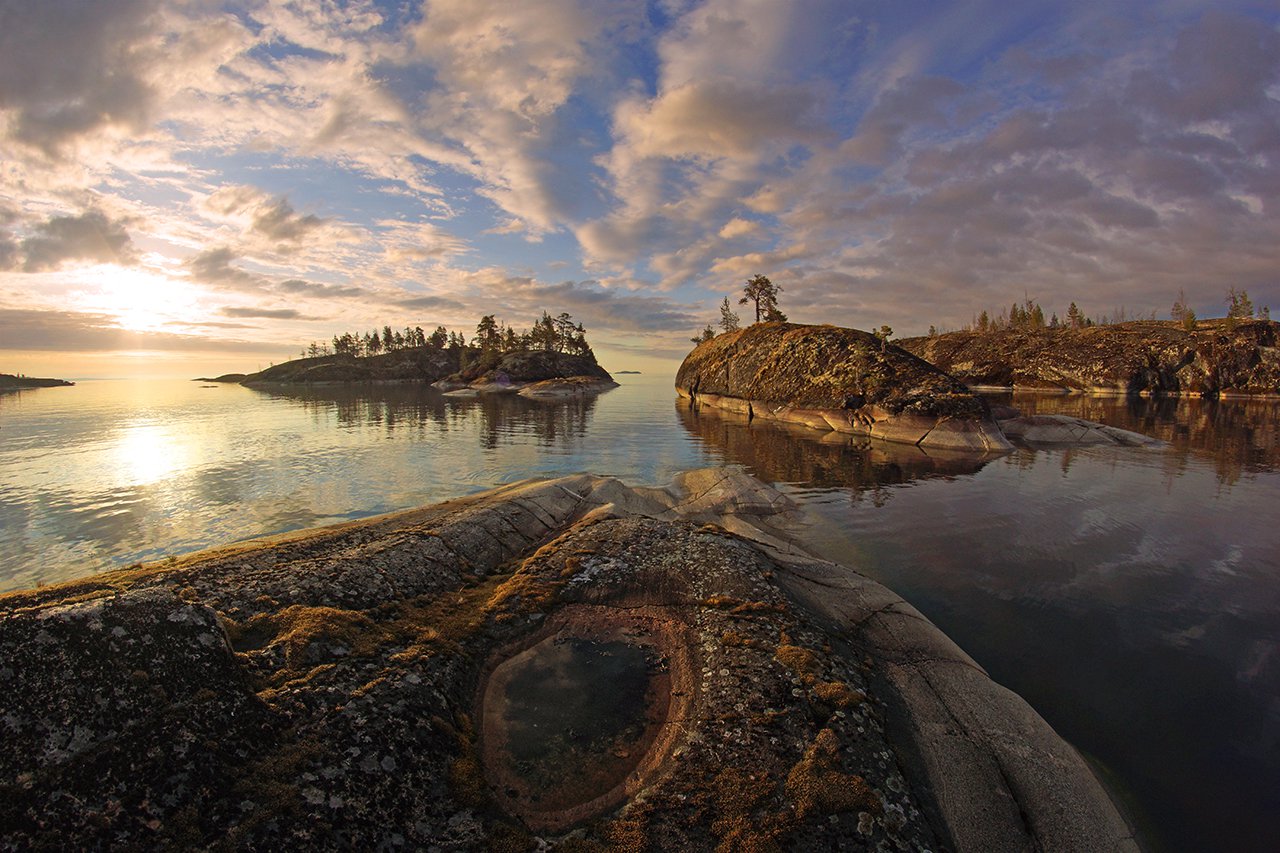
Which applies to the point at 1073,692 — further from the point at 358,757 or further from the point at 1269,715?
the point at 358,757

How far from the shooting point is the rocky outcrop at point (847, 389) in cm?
4062

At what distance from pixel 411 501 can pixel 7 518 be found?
14960 mm

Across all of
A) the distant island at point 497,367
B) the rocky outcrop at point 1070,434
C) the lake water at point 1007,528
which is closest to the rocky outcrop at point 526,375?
the distant island at point 497,367

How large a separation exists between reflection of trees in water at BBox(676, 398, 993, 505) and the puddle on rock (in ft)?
60.8

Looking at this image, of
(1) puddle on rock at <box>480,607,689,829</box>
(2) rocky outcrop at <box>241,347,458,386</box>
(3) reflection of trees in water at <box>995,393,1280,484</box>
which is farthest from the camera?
(2) rocky outcrop at <box>241,347,458,386</box>

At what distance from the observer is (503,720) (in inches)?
320

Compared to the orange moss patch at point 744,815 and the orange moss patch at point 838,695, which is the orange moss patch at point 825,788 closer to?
the orange moss patch at point 744,815

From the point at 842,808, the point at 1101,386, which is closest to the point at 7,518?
the point at 842,808

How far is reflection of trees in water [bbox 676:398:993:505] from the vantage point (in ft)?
94.9

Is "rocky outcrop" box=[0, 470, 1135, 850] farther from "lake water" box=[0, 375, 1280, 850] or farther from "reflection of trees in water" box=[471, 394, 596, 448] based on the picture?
"reflection of trees in water" box=[471, 394, 596, 448]

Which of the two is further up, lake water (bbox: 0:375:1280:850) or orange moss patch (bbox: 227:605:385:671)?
orange moss patch (bbox: 227:605:385:671)

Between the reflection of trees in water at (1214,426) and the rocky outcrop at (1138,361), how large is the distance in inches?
597

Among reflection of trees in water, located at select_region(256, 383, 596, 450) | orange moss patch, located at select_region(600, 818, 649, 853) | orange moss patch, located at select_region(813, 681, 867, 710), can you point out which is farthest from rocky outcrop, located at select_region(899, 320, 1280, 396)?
orange moss patch, located at select_region(600, 818, 649, 853)

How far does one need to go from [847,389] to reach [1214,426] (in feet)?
118
